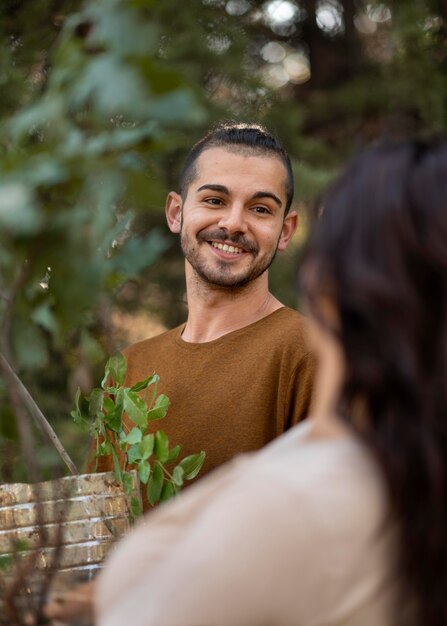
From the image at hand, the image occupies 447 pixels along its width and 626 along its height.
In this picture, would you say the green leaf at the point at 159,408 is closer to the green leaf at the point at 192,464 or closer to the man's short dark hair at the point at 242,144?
the green leaf at the point at 192,464

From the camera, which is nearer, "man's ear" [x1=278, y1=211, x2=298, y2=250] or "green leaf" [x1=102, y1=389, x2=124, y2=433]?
"green leaf" [x1=102, y1=389, x2=124, y2=433]

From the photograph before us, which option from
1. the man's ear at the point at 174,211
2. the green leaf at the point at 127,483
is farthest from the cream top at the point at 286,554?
the man's ear at the point at 174,211

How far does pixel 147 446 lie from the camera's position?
70.3 inches

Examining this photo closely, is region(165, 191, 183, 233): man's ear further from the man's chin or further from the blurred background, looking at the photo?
the man's chin

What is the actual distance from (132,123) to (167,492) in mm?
733

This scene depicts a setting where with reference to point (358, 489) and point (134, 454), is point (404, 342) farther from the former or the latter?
point (134, 454)

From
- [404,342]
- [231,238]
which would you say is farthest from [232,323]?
[404,342]

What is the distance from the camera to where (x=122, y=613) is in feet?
3.16

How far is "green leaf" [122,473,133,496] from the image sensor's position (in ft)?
5.55

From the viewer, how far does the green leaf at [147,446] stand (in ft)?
5.84

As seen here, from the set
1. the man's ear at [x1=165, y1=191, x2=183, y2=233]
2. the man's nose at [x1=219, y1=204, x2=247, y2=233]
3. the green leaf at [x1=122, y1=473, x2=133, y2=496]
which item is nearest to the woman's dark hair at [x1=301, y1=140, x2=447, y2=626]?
the green leaf at [x1=122, y1=473, x2=133, y2=496]

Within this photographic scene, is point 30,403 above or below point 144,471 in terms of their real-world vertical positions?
above

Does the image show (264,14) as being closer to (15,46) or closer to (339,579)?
(15,46)

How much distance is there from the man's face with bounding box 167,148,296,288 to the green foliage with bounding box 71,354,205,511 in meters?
0.54
